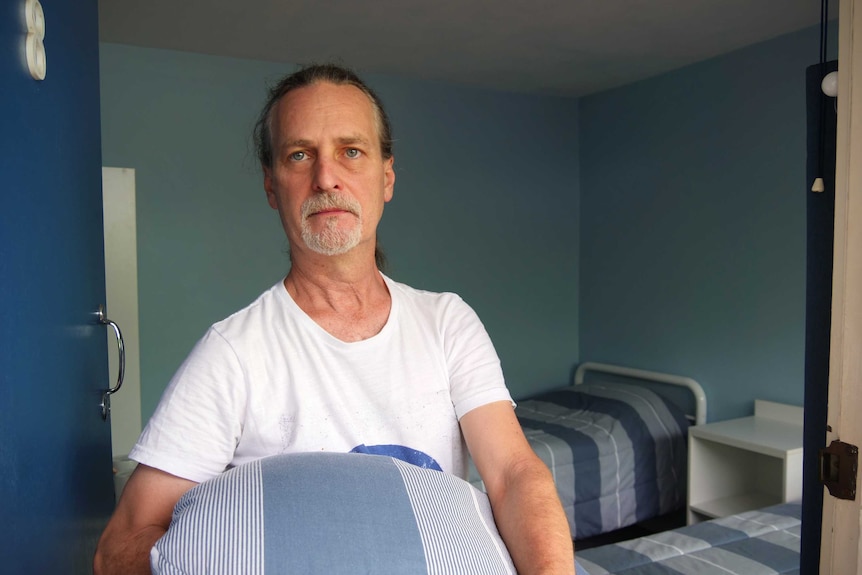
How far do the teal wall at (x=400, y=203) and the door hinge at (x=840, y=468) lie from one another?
2.69 m

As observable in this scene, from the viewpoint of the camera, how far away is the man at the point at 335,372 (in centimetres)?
100

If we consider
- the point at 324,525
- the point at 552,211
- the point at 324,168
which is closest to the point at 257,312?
the point at 324,168

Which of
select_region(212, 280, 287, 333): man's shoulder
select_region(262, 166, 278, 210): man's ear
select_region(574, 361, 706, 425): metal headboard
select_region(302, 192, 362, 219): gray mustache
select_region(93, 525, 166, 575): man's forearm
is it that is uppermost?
select_region(262, 166, 278, 210): man's ear

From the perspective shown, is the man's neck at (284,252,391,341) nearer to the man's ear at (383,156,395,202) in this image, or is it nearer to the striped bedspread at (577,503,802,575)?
the man's ear at (383,156,395,202)

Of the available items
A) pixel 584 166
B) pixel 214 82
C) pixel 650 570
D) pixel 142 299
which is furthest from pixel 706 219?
pixel 142 299

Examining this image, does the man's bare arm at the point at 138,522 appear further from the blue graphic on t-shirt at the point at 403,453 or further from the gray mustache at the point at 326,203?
the gray mustache at the point at 326,203

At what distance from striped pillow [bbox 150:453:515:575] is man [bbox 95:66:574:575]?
6.6 inches

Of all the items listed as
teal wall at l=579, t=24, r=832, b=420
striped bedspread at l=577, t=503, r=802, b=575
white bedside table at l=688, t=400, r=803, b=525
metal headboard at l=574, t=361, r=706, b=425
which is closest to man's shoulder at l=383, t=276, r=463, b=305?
striped bedspread at l=577, t=503, r=802, b=575

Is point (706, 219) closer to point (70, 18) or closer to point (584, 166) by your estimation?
point (584, 166)

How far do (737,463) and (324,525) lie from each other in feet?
9.48

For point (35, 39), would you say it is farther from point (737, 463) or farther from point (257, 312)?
point (737, 463)

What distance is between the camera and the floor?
10.8 feet

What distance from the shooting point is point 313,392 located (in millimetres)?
1090

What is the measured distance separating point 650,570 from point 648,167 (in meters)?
Result: 2.39
